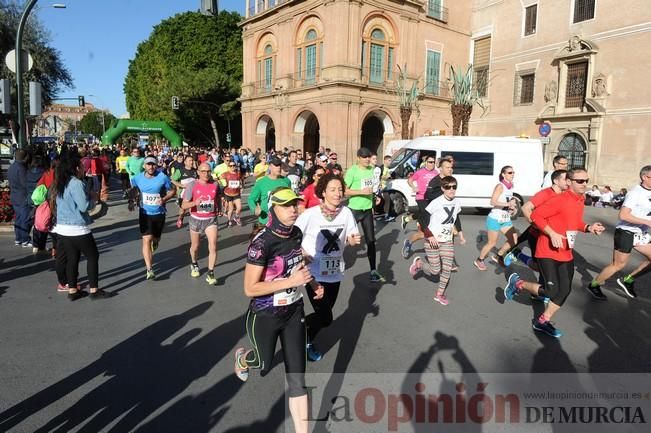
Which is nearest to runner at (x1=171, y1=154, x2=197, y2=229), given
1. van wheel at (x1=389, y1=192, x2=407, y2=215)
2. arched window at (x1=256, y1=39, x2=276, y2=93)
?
van wheel at (x1=389, y1=192, x2=407, y2=215)

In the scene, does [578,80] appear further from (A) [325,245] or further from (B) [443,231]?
(A) [325,245]

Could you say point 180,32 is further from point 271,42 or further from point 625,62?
point 625,62

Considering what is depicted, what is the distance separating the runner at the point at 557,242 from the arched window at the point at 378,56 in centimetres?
2628

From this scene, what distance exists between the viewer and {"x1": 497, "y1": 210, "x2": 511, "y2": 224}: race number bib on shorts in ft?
25.1

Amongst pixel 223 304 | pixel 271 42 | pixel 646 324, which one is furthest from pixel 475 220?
pixel 271 42

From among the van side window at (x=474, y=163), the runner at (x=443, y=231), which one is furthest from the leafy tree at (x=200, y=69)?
the runner at (x=443, y=231)

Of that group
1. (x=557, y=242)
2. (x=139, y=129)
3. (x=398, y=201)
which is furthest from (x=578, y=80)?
(x=139, y=129)

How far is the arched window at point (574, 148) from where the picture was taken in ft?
81.1

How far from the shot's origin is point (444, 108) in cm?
3441

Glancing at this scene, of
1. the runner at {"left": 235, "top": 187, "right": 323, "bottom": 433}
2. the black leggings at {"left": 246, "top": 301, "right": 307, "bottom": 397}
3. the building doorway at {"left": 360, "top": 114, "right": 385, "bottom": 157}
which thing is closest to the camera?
the runner at {"left": 235, "top": 187, "right": 323, "bottom": 433}

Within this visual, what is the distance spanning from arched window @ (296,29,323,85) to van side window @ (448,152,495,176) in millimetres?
18280

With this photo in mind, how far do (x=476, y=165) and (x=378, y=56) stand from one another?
61.4ft

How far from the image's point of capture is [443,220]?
18.9 feet

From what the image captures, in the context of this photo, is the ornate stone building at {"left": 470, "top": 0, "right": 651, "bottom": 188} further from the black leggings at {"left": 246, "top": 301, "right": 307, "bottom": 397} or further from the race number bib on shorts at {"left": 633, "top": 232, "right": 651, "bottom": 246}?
the black leggings at {"left": 246, "top": 301, "right": 307, "bottom": 397}
